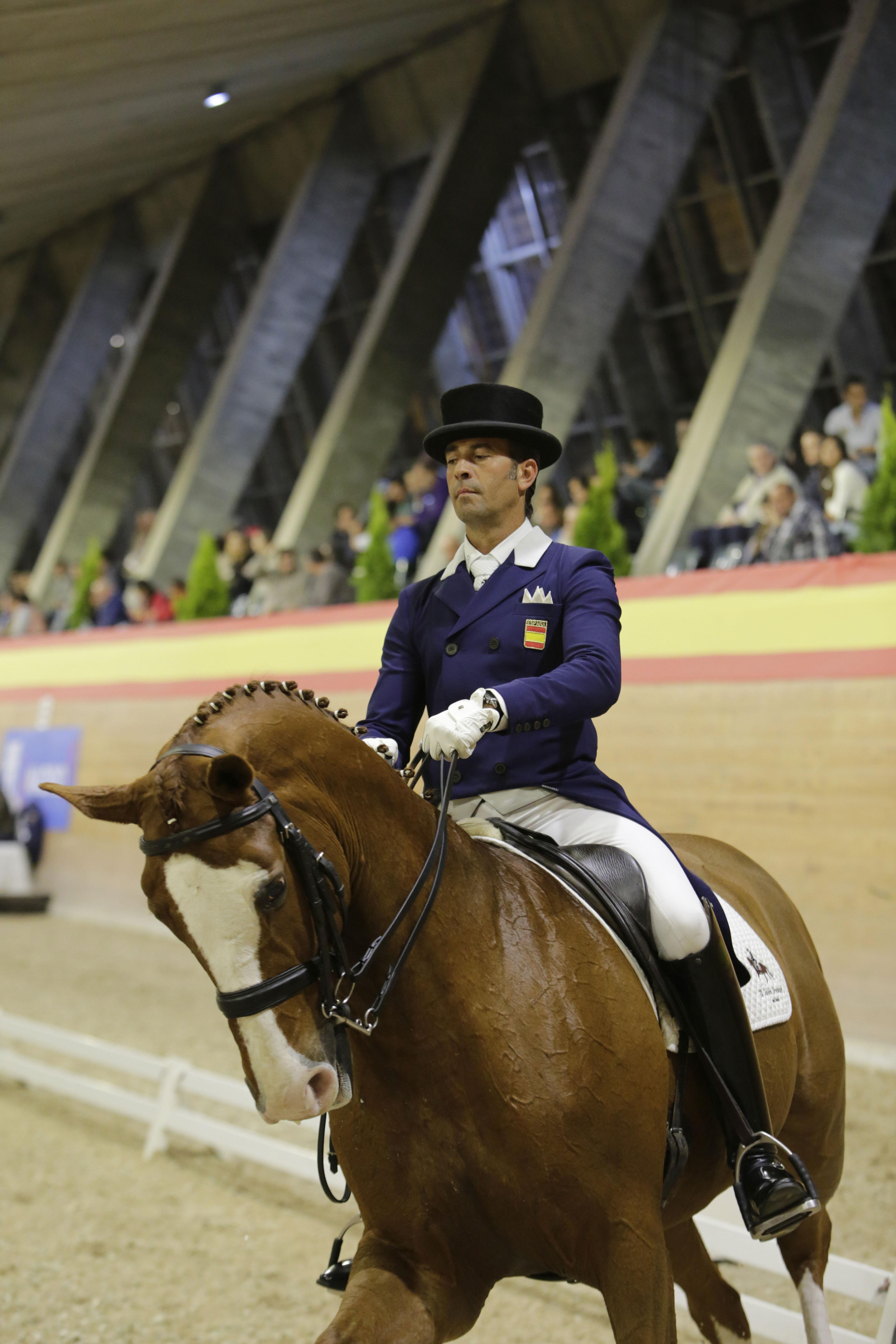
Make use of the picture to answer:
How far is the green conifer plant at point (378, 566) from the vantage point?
413 inches

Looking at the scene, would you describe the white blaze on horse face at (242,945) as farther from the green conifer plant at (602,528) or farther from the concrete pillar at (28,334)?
the concrete pillar at (28,334)

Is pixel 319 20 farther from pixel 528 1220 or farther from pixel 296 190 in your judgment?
pixel 528 1220

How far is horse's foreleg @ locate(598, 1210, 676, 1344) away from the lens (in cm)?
221

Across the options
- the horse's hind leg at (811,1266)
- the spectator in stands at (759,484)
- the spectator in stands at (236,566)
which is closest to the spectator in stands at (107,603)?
the spectator in stands at (236,566)

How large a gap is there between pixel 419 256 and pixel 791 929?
13.3 meters

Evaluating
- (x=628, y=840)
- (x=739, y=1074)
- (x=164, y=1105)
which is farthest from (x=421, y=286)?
(x=739, y=1074)

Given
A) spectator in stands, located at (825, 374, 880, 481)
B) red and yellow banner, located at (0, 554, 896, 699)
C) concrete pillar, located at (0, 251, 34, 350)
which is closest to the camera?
red and yellow banner, located at (0, 554, 896, 699)

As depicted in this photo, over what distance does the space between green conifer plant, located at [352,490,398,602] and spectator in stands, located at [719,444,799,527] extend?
2.78 metres

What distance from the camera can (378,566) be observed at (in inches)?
414

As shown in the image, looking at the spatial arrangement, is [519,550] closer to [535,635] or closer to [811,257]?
[535,635]

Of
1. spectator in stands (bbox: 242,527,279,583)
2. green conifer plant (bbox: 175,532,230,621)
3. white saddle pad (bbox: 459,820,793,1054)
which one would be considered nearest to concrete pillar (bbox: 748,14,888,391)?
spectator in stands (bbox: 242,527,279,583)

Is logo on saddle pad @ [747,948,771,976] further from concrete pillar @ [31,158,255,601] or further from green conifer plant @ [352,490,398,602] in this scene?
concrete pillar @ [31,158,255,601]

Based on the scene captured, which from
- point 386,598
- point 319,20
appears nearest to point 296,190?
point 319,20

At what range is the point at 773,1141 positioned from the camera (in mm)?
2617
